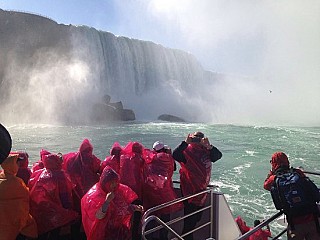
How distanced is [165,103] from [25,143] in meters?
26.0

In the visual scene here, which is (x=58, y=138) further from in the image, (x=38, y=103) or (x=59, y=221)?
(x=59, y=221)

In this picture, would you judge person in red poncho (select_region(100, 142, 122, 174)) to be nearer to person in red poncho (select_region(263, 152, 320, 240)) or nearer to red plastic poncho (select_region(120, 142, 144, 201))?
red plastic poncho (select_region(120, 142, 144, 201))

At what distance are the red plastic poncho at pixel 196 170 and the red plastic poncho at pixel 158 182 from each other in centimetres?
21

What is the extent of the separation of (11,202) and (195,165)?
6.47 feet

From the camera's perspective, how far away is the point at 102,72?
36094mm

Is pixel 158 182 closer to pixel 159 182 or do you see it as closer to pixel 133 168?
pixel 159 182

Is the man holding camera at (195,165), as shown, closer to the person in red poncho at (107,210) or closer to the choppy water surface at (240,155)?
the person in red poncho at (107,210)

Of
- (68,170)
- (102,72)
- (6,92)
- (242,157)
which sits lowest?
(242,157)

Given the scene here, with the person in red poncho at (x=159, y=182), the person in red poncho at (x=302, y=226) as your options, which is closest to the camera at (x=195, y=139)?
the person in red poncho at (x=159, y=182)

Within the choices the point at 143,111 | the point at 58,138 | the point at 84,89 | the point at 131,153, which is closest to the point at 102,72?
the point at 84,89

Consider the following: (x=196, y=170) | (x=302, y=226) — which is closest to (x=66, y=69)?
(x=196, y=170)

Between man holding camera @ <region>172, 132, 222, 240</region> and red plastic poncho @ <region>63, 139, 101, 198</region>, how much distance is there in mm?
925

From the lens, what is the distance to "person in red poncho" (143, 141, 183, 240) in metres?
3.46

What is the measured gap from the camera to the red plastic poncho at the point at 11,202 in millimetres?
2449
